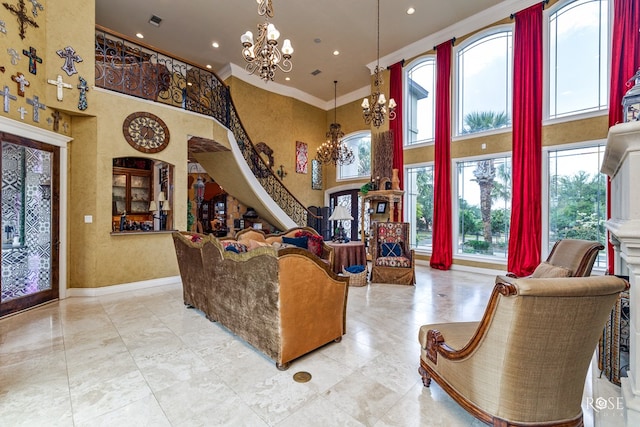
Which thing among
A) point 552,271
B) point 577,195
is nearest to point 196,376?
point 552,271

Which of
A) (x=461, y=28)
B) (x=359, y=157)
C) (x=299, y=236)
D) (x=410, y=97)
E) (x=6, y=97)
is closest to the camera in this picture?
(x=6, y=97)

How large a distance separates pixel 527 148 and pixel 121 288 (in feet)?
27.4

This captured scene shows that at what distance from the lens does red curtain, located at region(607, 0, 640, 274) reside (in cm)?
459

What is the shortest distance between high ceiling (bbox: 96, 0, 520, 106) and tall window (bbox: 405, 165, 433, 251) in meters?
3.44

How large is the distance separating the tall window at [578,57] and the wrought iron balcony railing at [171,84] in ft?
22.5

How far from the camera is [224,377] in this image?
7.76 ft

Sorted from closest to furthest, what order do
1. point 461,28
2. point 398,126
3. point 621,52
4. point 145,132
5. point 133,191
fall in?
1. point 621,52
2. point 145,132
3. point 461,28
4. point 133,191
5. point 398,126

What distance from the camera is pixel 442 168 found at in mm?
6941

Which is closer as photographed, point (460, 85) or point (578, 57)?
point (578, 57)

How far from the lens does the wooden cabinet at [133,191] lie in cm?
730

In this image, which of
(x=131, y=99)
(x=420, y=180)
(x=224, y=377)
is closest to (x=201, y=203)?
(x=131, y=99)

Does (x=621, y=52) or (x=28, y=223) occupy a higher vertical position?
(x=621, y=52)

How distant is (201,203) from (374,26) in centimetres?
759

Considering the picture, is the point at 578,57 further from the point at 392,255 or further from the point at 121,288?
the point at 121,288
